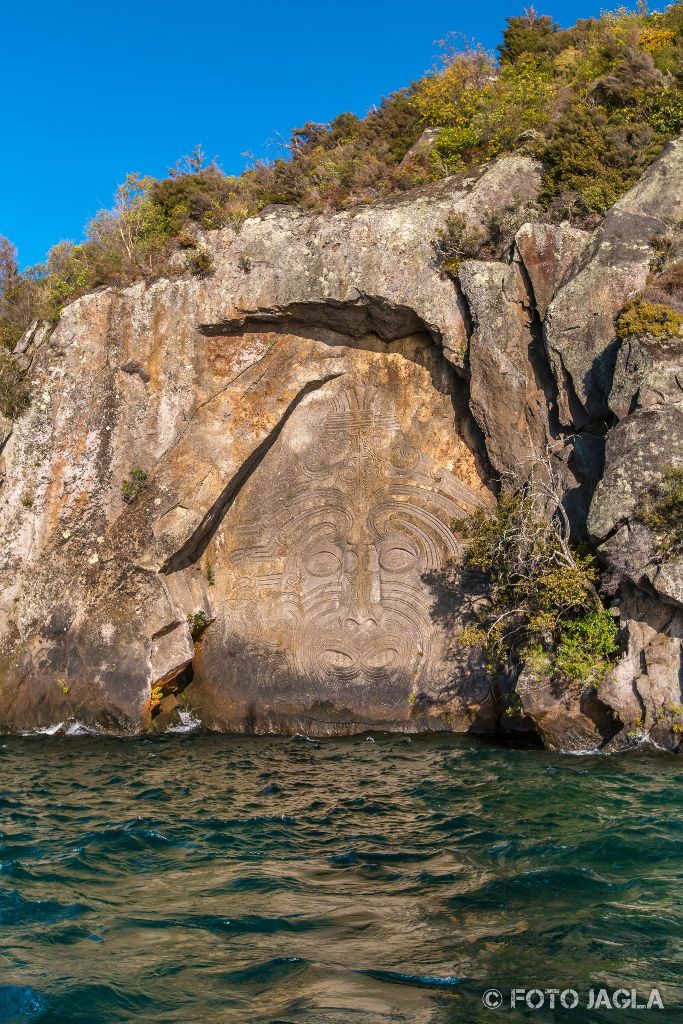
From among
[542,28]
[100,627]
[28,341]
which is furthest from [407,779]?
[542,28]

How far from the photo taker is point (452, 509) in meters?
16.1

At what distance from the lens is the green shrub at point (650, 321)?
43.4 ft

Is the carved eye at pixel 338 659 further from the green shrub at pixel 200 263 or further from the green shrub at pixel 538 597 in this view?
the green shrub at pixel 200 263

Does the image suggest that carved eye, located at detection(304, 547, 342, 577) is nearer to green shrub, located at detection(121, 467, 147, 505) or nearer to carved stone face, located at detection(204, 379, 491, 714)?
carved stone face, located at detection(204, 379, 491, 714)

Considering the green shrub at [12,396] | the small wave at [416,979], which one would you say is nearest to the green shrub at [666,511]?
the small wave at [416,979]

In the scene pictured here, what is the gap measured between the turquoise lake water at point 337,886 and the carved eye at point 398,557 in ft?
12.4

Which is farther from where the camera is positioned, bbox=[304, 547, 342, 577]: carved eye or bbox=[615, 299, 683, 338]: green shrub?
bbox=[304, 547, 342, 577]: carved eye

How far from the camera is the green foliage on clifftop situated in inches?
647

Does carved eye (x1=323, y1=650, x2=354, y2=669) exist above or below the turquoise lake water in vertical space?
above

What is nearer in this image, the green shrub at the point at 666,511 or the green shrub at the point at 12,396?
the green shrub at the point at 666,511

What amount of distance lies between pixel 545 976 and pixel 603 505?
24.9ft

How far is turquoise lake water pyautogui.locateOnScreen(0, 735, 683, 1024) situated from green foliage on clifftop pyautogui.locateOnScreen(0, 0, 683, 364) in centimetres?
964

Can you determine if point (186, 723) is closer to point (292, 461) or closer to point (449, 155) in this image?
point (292, 461)

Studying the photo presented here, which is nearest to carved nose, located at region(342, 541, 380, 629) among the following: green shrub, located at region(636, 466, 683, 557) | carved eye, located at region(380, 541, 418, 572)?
carved eye, located at region(380, 541, 418, 572)
